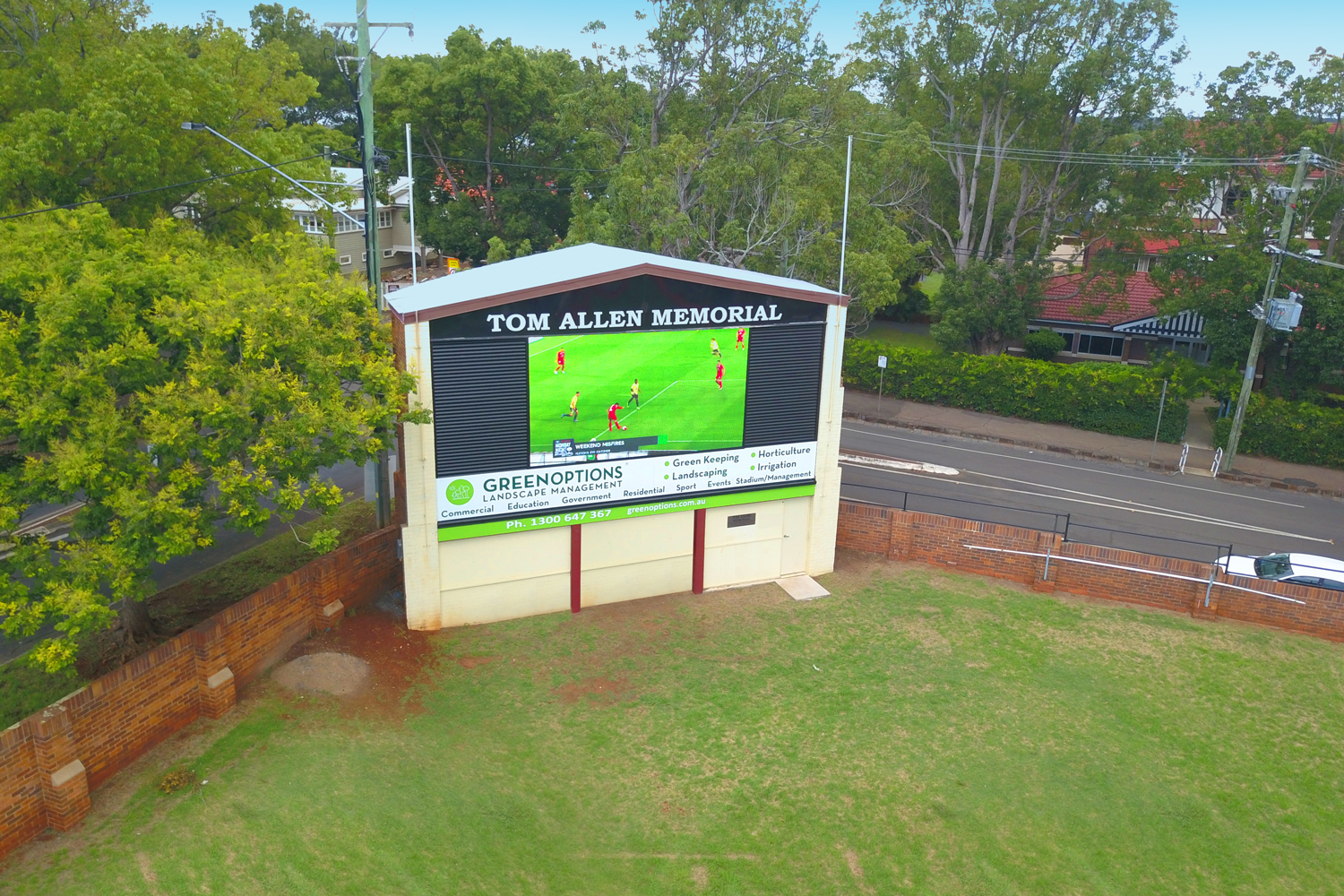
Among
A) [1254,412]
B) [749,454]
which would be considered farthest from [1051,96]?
[749,454]

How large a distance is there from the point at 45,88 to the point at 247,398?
22.7m

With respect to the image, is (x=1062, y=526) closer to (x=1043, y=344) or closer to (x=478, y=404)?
(x=478, y=404)

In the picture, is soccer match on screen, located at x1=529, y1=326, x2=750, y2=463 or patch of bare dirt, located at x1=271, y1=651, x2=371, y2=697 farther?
soccer match on screen, located at x1=529, y1=326, x2=750, y2=463

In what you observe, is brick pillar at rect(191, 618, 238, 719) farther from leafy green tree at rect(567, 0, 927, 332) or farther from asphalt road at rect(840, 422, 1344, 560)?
leafy green tree at rect(567, 0, 927, 332)

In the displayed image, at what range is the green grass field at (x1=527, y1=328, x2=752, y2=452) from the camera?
19438 mm

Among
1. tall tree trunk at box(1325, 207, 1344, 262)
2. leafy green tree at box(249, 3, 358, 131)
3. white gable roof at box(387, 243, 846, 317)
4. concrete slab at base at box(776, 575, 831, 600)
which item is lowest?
concrete slab at base at box(776, 575, 831, 600)

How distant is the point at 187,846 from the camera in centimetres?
1313

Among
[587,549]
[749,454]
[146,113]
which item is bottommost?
[587,549]

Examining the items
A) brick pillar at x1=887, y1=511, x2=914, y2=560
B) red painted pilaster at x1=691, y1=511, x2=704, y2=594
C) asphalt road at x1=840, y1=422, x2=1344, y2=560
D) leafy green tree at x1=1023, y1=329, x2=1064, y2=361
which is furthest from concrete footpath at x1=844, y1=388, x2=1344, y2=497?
red painted pilaster at x1=691, y1=511, x2=704, y2=594

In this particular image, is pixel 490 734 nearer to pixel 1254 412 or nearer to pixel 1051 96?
pixel 1254 412

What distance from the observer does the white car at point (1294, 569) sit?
22078 mm

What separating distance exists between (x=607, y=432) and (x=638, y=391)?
105 centimetres

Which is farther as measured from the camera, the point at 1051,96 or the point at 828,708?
the point at 1051,96

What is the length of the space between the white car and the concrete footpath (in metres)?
11.2
